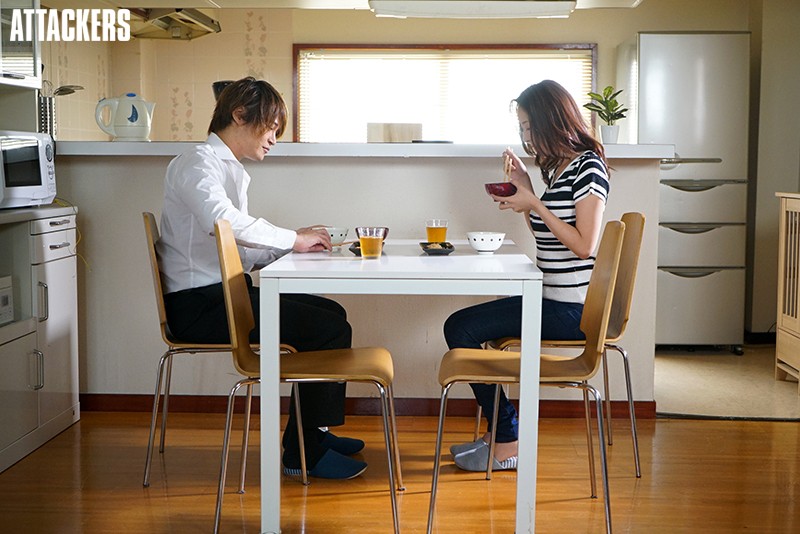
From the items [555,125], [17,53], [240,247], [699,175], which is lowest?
[240,247]

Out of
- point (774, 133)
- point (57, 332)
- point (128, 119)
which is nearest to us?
point (57, 332)

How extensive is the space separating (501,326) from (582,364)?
0.40 m

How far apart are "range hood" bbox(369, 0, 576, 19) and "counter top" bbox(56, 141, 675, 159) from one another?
51 cm

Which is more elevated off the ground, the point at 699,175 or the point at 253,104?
the point at 253,104

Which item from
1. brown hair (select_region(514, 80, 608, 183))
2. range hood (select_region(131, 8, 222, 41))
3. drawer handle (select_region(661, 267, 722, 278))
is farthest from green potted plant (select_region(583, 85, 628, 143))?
range hood (select_region(131, 8, 222, 41))

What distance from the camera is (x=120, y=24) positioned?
5.33 m

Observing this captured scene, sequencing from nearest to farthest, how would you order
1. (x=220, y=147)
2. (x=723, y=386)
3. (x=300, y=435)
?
(x=300, y=435) → (x=220, y=147) → (x=723, y=386)

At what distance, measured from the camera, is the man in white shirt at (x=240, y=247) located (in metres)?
2.70

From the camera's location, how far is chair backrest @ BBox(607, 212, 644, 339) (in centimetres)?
269

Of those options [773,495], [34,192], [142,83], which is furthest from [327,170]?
[142,83]

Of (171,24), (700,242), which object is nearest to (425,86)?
(171,24)

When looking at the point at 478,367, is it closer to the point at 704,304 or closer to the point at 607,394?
the point at 607,394

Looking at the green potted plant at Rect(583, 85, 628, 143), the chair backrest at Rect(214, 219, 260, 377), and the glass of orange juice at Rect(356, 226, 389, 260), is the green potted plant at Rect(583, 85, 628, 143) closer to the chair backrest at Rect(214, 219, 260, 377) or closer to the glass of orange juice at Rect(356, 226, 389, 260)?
the glass of orange juice at Rect(356, 226, 389, 260)

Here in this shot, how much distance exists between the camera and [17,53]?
10.8 feet
